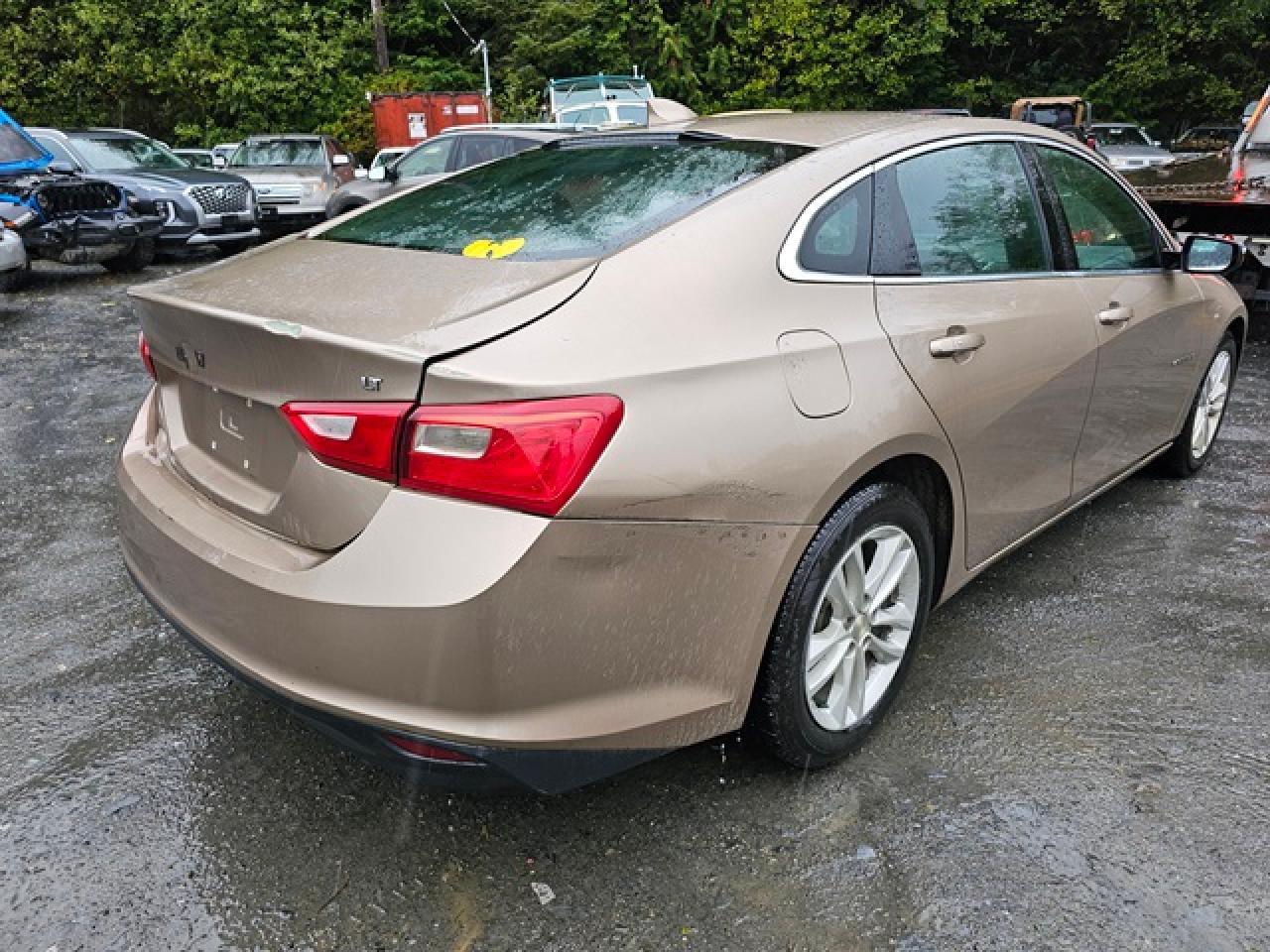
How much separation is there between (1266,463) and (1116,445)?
6.12ft

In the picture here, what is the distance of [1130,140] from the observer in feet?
69.8

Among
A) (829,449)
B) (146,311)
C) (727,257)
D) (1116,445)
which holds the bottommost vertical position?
(1116,445)

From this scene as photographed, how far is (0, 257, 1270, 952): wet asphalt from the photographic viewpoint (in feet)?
6.59

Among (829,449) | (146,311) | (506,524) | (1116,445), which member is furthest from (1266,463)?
(146,311)

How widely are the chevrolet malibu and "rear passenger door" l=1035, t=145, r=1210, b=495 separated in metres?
0.30

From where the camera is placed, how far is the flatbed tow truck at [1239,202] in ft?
21.9

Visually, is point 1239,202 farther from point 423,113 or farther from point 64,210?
point 423,113

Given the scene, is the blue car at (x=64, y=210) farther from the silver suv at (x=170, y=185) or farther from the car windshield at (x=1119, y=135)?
the car windshield at (x=1119, y=135)

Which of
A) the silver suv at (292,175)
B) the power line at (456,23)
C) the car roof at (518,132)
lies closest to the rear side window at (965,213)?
the car roof at (518,132)

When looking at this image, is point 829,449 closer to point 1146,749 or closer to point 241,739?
point 1146,749

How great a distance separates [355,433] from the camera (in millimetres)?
1823

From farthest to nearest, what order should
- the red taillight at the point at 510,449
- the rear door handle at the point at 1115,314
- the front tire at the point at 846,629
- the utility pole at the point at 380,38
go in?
the utility pole at the point at 380,38 → the rear door handle at the point at 1115,314 → the front tire at the point at 846,629 → the red taillight at the point at 510,449

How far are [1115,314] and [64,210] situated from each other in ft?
32.7

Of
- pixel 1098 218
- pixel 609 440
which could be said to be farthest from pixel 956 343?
pixel 1098 218
